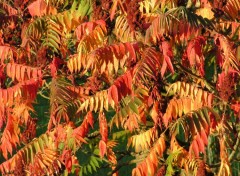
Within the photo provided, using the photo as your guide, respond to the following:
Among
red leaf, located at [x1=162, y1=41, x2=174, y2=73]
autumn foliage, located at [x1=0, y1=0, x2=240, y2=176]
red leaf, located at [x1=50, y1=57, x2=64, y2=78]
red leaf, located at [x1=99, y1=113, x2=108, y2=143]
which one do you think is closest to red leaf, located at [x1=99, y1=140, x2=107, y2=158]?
autumn foliage, located at [x1=0, y1=0, x2=240, y2=176]

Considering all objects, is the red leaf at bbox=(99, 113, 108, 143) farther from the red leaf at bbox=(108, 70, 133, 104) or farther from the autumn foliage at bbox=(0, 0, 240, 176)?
the red leaf at bbox=(108, 70, 133, 104)

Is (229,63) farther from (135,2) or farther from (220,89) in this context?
(135,2)

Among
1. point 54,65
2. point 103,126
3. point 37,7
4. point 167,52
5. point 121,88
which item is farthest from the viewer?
point 37,7

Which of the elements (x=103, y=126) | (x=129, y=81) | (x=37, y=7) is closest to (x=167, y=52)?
(x=129, y=81)

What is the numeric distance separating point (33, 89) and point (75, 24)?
688 mm

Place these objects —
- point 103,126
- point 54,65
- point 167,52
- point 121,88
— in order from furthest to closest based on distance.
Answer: point 54,65 < point 103,126 < point 121,88 < point 167,52

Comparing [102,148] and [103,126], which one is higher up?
[103,126]

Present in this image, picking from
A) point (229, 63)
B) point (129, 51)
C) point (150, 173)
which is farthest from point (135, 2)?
point (150, 173)

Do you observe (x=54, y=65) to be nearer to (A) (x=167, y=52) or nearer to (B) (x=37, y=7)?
(B) (x=37, y=7)

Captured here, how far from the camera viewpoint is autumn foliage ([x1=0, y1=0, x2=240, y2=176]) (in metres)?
5.41

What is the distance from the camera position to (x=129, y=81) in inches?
215

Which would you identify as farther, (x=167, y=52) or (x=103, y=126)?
(x=103, y=126)

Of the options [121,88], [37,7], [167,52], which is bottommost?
[121,88]

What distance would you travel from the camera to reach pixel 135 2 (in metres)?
5.46
